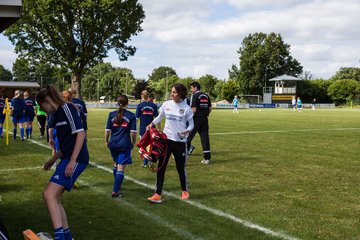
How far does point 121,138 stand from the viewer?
23.4 ft

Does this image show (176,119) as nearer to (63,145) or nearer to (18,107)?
(63,145)

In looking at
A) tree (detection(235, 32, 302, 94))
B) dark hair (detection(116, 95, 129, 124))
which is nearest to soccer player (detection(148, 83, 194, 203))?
dark hair (detection(116, 95, 129, 124))

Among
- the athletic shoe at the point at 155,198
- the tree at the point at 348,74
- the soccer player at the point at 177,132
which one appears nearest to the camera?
the athletic shoe at the point at 155,198

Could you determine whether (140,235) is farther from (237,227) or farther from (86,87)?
(86,87)

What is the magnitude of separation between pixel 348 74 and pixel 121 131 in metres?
115

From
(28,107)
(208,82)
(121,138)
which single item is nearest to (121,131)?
(121,138)

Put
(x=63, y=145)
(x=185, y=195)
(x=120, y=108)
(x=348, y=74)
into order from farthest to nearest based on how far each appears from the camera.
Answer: (x=348, y=74) → (x=120, y=108) → (x=185, y=195) → (x=63, y=145)

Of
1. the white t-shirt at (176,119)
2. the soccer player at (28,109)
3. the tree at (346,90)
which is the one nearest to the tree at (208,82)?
the tree at (346,90)

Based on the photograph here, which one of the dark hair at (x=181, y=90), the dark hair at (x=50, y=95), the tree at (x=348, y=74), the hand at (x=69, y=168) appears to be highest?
the tree at (x=348, y=74)

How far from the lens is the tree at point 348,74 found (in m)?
111

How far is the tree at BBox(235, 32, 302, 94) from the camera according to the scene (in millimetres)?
96375

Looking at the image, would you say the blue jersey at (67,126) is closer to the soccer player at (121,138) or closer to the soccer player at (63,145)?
the soccer player at (63,145)

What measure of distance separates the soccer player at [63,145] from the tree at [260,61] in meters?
92.8

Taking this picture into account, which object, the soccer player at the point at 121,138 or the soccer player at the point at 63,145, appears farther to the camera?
the soccer player at the point at 121,138
